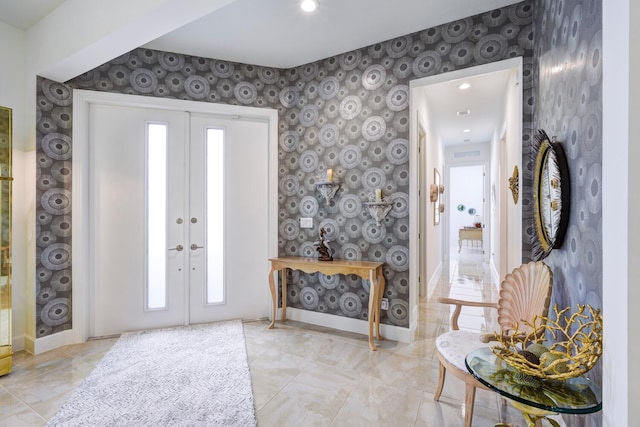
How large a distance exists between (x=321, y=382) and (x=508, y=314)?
1353 mm

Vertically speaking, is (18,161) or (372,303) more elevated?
(18,161)

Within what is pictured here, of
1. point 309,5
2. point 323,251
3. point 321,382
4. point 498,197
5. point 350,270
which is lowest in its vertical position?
point 321,382

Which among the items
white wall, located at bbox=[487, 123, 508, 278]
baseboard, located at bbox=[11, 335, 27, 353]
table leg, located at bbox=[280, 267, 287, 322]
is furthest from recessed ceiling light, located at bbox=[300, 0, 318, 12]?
baseboard, located at bbox=[11, 335, 27, 353]

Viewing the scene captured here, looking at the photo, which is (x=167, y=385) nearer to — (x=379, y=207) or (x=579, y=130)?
(x=379, y=207)

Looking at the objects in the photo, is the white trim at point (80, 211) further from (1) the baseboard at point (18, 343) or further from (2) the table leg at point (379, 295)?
(2) the table leg at point (379, 295)

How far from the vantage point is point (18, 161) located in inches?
105

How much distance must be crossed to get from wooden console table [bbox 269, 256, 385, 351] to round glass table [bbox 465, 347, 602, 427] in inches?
60.2

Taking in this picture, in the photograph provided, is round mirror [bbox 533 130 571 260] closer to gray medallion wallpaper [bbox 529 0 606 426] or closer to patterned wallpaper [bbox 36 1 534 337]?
gray medallion wallpaper [bbox 529 0 606 426]

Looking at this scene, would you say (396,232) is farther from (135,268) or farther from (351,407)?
(135,268)

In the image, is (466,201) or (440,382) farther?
(466,201)

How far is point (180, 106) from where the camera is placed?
3.18 meters

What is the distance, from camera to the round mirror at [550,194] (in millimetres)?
1526

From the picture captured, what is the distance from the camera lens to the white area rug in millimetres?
1823

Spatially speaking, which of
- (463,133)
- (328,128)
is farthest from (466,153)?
(328,128)
